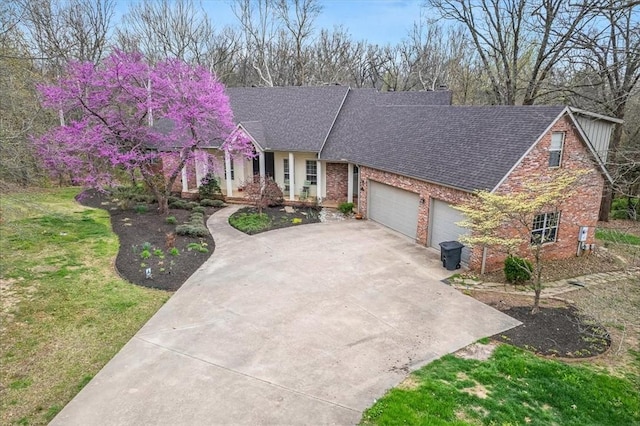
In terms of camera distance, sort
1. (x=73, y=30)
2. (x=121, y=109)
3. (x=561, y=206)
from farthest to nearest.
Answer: (x=73, y=30) → (x=121, y=109) → (x=561, y=206)

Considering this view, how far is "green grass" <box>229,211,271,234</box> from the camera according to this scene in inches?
672

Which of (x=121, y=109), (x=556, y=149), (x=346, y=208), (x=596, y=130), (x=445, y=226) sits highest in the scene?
(x=121, y=109)

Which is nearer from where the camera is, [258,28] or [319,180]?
[319,180]

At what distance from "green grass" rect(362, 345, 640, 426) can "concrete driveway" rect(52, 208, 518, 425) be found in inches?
18.2

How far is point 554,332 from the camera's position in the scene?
9.02 meters

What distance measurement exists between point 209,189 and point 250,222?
5771 mm

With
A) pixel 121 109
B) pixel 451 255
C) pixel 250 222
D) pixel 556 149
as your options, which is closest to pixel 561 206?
pixel 556 149

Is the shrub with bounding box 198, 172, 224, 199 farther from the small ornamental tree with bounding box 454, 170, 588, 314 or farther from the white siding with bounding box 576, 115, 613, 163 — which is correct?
the white siding with bounding box 576, 115, 613, 163

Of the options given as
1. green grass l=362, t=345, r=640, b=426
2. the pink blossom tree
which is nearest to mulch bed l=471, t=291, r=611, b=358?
green grass l=362, t=345, r=640, b=426

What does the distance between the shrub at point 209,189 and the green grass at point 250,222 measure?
353 centimetres

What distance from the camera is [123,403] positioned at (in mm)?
6566

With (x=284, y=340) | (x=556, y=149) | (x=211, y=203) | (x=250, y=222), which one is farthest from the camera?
(x=211, y=203)

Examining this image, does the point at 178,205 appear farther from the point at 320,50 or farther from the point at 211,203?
the point at 320,50

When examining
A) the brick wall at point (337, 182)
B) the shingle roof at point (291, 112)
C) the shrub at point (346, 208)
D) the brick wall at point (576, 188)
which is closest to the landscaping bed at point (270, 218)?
the shrub at point (346, 208)
